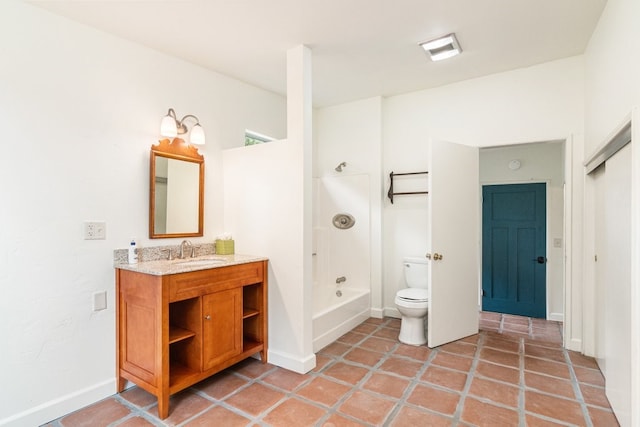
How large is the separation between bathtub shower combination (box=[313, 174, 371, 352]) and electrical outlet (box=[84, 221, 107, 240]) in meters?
2.17

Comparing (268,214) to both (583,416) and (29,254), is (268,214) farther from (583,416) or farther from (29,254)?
(583,416)

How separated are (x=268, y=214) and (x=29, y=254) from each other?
5.23 ft

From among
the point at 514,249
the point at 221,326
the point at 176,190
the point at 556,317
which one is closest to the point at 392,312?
the point at 514,249

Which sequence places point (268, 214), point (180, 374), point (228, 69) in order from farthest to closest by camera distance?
point (228, 69)
point (268, 214)
point (180, 374)

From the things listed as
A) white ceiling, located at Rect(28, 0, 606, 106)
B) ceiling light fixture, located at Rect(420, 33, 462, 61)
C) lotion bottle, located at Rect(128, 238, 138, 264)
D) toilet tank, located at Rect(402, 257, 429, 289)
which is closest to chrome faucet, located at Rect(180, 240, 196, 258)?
lotion bottle, located at Rect(128, 238, 138, 264)

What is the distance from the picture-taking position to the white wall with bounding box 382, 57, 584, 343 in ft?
9.82

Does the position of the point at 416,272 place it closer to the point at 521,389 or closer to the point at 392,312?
the point at 392,312

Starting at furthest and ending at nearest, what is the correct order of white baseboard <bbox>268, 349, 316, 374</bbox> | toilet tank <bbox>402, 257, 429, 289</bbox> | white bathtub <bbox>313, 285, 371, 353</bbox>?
toilet tank <bbox>402, 257, 429, 289</bbox>
white bathtub <bbox>313, 285, 371, 353</bbox>
white baseboard <bbox>268, 349, 316, 374</bbox>

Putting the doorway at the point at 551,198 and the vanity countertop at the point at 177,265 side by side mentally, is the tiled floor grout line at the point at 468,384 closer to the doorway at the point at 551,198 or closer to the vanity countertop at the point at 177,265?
the doorway at the point at 551,198

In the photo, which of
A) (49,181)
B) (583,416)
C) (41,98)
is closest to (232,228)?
(49,181)

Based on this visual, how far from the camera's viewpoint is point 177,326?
2404mm

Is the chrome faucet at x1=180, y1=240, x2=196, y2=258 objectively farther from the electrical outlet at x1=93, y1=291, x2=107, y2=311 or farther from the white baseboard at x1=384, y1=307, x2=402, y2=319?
the white baseboard at x1=384, y1=307, x2=402, y2=319

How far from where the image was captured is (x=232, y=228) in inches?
123

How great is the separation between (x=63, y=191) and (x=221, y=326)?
55.1 inches
